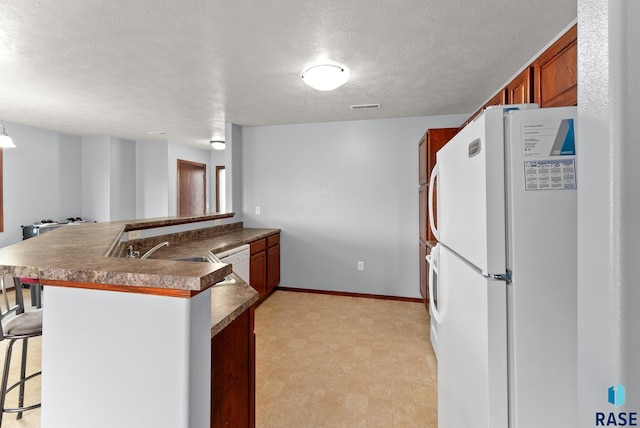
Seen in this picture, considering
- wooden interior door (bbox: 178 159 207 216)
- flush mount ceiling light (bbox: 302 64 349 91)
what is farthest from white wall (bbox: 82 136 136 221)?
flush mount ceiling light (bbox: 302 64 349 91)

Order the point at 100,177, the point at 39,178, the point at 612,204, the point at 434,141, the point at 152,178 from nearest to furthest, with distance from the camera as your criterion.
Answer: the point at 612,204 < the point at 434,141 < the point at 39,178 < the point at 100,177 < the point at 152,178

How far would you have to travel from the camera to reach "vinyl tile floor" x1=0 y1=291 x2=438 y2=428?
6.06ft

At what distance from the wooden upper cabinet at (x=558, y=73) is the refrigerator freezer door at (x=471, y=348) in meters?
1.12

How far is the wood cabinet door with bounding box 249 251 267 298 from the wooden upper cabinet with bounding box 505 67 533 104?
9.54 feet

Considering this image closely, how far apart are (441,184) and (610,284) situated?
1010 millimetres

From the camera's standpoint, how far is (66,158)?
16.4 ft

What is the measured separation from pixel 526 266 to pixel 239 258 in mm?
2647

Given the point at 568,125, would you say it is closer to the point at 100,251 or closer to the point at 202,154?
the point at 100,251

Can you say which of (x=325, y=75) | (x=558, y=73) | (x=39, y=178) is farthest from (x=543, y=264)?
(x=39, y=178)

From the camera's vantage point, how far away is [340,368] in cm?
236

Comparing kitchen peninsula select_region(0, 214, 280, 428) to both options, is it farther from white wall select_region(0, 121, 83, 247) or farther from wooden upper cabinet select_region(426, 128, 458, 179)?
white wall select_region(0, 121, 83, 247)

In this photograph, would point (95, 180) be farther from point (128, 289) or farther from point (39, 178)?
point (128, 289)

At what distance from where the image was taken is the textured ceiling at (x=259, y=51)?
5.45ft

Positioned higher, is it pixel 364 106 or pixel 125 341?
pixel 364 106
